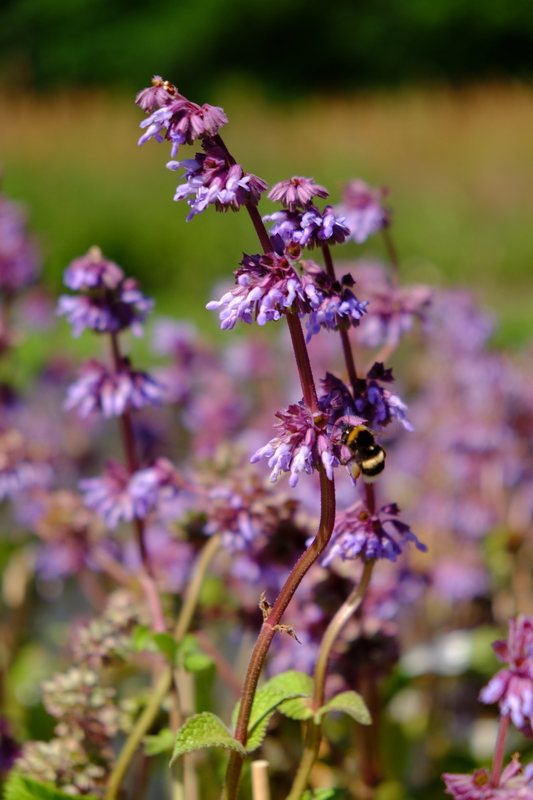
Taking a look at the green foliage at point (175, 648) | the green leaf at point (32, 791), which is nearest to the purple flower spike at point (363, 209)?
the green foliage at point (175, 648)

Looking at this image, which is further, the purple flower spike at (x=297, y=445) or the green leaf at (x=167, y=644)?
the green leaf at (x=167, y=644)

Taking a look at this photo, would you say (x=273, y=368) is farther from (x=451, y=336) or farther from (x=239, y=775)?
(x=239, y=775)

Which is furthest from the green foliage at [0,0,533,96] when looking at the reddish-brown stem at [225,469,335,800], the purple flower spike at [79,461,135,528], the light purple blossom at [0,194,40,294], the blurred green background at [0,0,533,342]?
the reddish-brown stem at [225,469,335,800]

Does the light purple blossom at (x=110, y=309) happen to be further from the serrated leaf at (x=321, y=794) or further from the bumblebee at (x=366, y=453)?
the serrated leaf at (x=321, y=794)

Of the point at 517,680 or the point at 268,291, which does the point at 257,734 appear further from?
the point at 268,291

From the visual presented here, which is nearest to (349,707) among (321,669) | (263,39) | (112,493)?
(321,669)

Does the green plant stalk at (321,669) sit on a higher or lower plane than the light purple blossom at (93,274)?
lower
